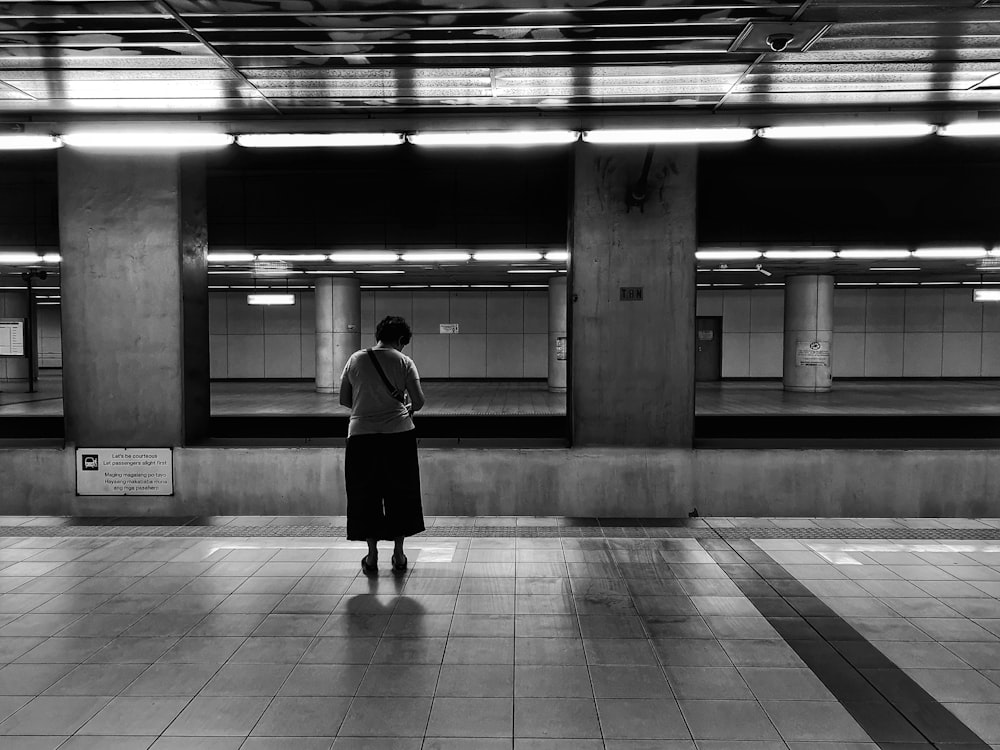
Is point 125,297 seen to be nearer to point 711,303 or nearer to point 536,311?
point 536,311

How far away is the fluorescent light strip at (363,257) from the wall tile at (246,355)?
1294cm

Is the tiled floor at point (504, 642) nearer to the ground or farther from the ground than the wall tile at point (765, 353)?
nearer to the ground

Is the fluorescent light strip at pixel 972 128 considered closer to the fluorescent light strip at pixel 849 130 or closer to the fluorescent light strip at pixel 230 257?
the fluorescent light strip at pixel 849 130

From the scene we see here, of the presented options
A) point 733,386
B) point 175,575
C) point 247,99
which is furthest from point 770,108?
point 733,386

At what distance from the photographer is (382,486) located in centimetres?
491

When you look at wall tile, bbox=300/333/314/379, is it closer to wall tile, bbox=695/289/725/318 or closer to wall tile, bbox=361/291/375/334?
wall tile, bbox=361/291/375/334

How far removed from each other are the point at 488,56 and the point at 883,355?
1006 inches

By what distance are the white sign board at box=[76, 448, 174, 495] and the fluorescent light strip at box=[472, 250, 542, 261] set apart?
7.72 m

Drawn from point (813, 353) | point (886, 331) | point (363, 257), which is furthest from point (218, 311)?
point (886, 331)

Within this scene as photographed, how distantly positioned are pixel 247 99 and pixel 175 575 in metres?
4.13

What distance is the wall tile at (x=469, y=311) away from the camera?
2605cm

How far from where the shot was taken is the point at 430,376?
86.5ft

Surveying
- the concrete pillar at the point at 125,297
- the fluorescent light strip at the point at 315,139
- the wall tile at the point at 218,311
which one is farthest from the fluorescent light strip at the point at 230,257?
the wall tile at the point at 218,311

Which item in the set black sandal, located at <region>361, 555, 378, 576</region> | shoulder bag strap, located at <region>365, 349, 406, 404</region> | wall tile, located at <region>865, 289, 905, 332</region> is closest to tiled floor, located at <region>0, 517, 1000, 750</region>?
black sandal, located at <region>361, 555, 378, 576</region>
